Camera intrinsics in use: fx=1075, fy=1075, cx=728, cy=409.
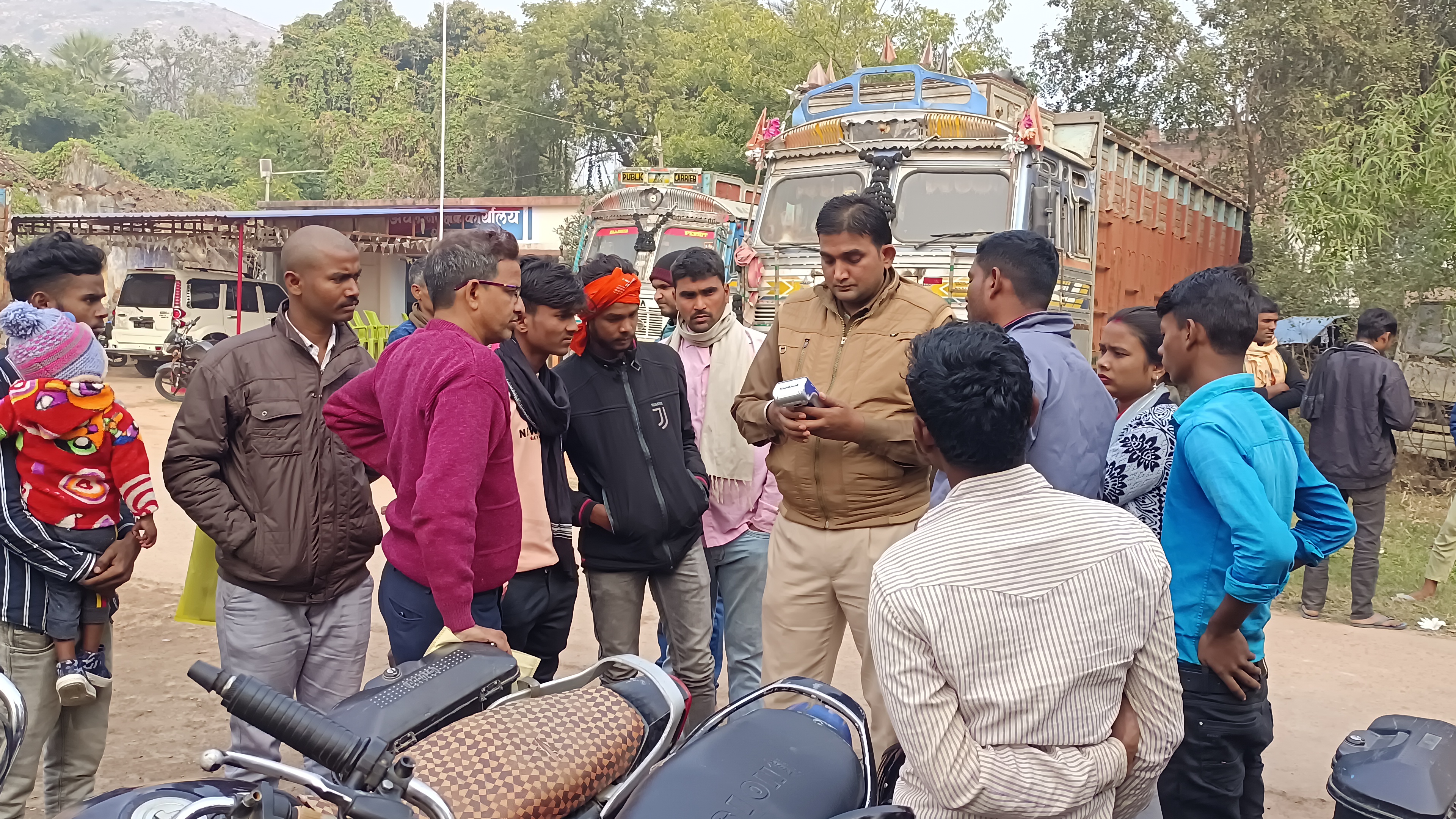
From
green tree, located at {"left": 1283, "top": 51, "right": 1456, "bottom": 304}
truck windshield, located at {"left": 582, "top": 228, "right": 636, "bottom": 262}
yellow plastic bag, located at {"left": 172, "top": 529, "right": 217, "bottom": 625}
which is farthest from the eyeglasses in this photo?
truck windshield, located at {"left": 582, "top": 228, "right": 636, "bottom": 262}

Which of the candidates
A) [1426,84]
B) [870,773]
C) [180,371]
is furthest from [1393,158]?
[180,371]

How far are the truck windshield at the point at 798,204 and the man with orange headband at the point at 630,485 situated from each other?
19.6 feet

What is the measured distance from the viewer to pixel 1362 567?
20.7 ft

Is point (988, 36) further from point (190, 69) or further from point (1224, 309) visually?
point (190, 69)

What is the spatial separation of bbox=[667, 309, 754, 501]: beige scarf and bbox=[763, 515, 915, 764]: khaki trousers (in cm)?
79

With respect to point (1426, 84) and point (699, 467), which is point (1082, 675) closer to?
point (699, 467)

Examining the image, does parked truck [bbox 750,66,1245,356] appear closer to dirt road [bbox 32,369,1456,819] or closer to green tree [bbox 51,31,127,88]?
dirt road [bbox 32,369,1456,819]

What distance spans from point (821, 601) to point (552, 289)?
1.27 meters

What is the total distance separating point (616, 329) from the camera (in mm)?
3590

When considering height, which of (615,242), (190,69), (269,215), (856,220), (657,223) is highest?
(190,69)

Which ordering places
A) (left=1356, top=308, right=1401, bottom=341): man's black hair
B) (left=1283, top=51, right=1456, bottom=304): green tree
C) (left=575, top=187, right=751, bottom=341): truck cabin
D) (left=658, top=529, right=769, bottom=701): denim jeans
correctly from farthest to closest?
1. (left=575, top=187, right=751, bottom=341): truck cabin
2. (left=1283, top=51, right=1456, bottom=304): green tree
3. (left=1356, top=308, right=1401, bottom=341): man's black hair
4. (left=658, top=529, right=769, bottom=701): denim jeans

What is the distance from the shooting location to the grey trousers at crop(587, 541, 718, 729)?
3688 mm

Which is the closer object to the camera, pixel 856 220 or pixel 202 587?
pixel 856 220

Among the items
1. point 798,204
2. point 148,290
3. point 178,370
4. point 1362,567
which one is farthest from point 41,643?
point 148,290
